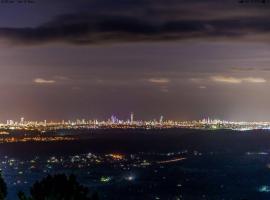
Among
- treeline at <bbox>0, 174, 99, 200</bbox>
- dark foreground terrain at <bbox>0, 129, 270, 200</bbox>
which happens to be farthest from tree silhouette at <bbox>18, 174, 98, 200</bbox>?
dark foreground terrain at <bbox>0, 129, 270, 200</bbox>

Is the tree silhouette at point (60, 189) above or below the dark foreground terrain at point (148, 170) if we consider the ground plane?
above

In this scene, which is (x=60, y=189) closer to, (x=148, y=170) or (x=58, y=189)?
(x=58, y=189)

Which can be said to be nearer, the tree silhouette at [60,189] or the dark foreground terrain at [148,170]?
the tree silhouette at [60,189]

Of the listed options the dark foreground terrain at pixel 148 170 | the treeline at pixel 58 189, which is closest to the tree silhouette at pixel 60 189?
the treeline at pixel 58 189

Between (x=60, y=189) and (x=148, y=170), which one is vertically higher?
(x=60, y=189)

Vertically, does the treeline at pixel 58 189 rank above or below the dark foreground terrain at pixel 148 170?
above

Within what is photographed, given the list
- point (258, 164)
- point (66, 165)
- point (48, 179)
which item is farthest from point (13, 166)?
point (48, 179)

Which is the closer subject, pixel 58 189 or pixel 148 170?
pixel 58 189

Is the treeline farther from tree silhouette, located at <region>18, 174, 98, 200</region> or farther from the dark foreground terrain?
the dark foreground terrain

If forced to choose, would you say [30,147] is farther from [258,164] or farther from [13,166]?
[258,164]

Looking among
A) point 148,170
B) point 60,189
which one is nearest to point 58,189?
point 60,189

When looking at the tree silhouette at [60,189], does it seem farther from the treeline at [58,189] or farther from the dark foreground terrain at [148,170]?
the dark foreground terrain at [148,170]
